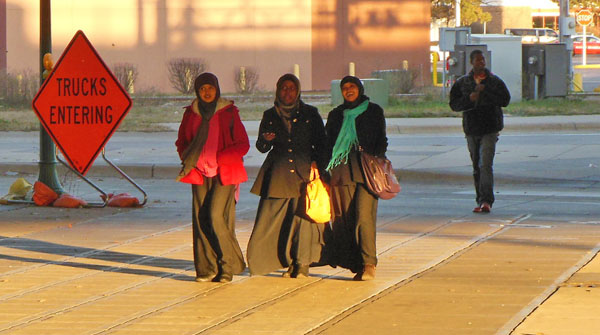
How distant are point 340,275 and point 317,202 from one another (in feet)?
2.56

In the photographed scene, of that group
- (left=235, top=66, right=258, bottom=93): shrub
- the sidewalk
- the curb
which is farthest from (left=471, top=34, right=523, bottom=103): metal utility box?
the curb

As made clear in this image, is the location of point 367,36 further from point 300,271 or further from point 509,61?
point 300,271

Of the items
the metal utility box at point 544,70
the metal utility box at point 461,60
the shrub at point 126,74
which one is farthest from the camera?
the shrub at point 126,74

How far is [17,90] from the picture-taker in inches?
1254

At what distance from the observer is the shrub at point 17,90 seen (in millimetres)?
31531

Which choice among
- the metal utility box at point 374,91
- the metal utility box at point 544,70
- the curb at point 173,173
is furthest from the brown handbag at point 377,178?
the metal utility box at point 544,70

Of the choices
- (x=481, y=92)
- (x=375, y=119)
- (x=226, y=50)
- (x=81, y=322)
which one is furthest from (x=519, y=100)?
(x=81, y=322)

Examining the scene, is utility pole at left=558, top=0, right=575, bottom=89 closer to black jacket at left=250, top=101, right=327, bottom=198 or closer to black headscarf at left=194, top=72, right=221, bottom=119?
black jacket at left=250, top=101, right=327, bottom=198

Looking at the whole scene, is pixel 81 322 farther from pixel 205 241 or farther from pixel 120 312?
pixel 205 241

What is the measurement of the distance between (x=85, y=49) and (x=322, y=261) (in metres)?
4.92

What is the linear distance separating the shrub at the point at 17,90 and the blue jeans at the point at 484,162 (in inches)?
800

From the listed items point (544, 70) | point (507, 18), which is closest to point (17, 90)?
point (544, 70)

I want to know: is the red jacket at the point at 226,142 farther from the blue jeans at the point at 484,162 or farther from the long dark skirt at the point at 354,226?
the blue jeans at the point at 484,162

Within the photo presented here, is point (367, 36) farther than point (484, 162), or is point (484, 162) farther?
point (367, 36)
